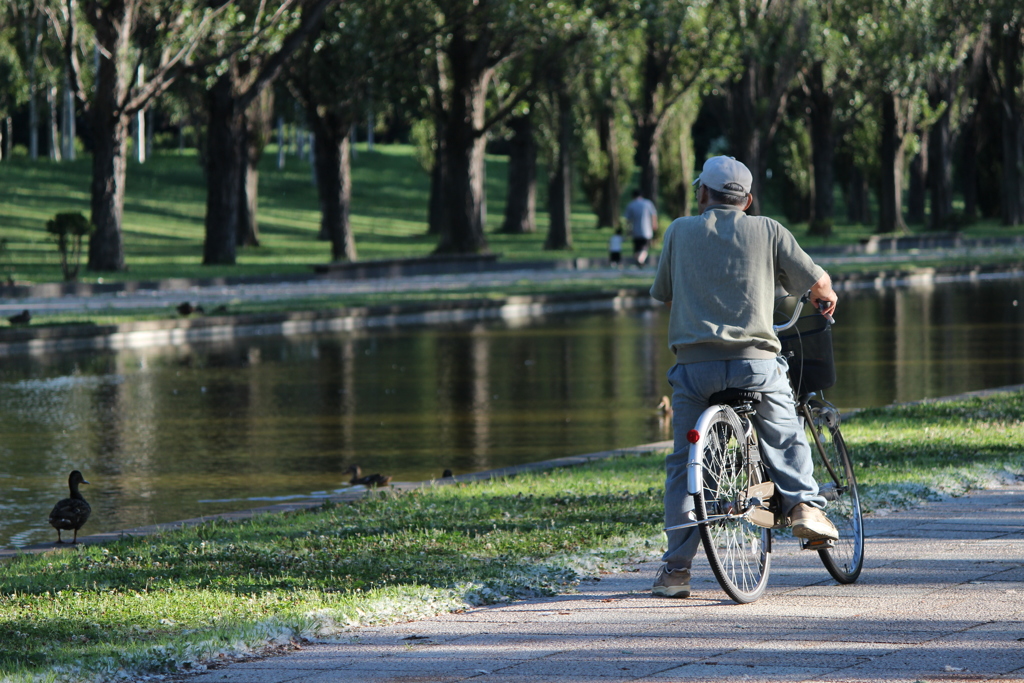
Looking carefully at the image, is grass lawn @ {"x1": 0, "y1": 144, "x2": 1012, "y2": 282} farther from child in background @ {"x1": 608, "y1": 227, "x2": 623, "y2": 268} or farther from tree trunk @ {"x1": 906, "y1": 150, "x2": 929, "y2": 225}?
child in background @ {"x1": 608, "y1": 227, "x2": 623, "y2": 268}

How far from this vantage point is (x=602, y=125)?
54.4 m

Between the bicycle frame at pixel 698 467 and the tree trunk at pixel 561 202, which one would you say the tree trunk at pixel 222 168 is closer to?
the tree trunk at pixel 561 202

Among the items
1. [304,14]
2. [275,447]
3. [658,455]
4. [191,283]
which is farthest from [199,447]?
[304,14]

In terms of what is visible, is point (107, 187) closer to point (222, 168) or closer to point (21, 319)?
point (222, 168)

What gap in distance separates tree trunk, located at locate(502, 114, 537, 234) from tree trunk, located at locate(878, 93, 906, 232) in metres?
13.6

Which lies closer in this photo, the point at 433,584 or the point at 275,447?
the point at 433,584

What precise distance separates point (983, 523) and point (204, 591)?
12.5ft

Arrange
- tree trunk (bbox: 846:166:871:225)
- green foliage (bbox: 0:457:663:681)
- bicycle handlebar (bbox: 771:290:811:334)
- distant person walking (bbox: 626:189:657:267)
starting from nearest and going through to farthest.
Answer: green foliage (bbox: 0:457:663:681) → bicycle handlebar (bbox: 771:290:811:334) → distant person walking (bbox: 626:189:657:267) → tree trunk (bbox: 846:166:871:225)

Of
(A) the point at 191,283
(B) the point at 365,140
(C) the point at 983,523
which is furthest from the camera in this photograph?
(B) the point at 365,140

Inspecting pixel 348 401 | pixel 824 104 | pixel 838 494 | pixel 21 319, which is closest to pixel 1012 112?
pixel 824 104

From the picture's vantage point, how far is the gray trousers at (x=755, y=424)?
5684mm

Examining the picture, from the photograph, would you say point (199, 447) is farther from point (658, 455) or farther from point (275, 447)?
point (658, 455)

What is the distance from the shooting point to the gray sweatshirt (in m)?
5.66

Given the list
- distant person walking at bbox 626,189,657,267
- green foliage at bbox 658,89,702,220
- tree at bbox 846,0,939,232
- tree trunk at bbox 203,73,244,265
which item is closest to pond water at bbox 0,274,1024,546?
distant person walking at bbox 626,189,657,267
